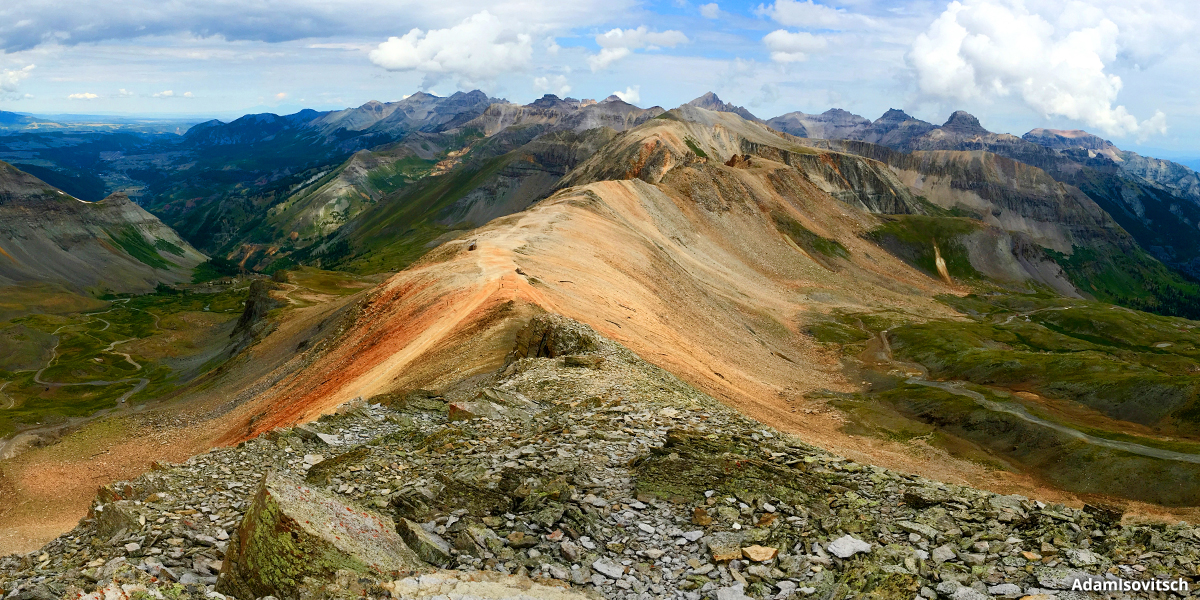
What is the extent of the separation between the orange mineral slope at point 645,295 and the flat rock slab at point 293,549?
2493cm

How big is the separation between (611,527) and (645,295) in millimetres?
66248

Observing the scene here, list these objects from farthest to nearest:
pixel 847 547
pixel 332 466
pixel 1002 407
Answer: pixel 1002 407
pixel 332 466
pixel 847 547

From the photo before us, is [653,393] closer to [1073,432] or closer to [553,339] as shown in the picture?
[553,339]

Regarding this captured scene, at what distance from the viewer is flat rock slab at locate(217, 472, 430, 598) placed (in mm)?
15352

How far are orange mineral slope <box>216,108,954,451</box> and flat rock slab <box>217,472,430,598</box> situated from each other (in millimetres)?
24930

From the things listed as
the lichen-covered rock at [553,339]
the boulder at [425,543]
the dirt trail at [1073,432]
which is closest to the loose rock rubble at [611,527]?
the boulder at [425,543]

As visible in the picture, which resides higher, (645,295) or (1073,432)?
(645,295)

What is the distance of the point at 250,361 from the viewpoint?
297ft

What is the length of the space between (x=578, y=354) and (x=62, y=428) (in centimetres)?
9700

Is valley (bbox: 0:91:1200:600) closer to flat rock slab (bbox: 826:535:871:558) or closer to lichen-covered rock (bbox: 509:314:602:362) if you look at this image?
lichen-covered rock (bbox: 509:314:602:362)

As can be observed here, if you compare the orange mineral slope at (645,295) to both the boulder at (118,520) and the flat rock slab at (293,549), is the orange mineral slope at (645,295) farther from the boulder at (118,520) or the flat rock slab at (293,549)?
the flat rock slab at (293,549)

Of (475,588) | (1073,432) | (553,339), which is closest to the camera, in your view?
(475,588)

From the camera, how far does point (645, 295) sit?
8538cm

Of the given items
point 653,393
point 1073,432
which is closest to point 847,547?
point 653,393
